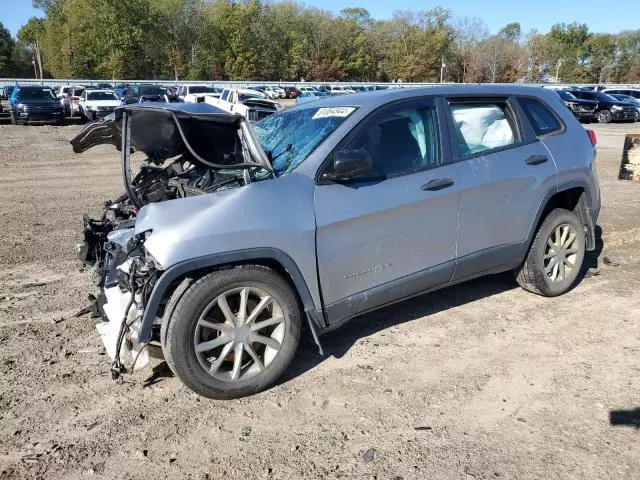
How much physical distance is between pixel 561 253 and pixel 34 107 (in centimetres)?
2467

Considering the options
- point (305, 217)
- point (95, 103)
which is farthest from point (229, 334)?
point (95, 103)

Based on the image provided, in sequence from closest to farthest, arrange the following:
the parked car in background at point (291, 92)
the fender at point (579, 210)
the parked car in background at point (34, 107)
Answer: the fender at point (579, 210) → the parked car in background at point (34, 107) → the parked car in background at point (291, 92)

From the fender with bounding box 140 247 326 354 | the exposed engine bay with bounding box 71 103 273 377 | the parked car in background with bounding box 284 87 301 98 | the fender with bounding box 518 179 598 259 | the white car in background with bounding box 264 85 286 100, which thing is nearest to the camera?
the fender with bounding box 140 247 326 354

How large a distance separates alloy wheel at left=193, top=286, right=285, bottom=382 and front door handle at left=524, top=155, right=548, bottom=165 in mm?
2461

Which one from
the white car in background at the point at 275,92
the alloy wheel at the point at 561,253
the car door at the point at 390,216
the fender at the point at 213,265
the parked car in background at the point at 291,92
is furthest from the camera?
the parked car in background at the point at 291,92

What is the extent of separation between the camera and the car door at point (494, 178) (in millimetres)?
4016

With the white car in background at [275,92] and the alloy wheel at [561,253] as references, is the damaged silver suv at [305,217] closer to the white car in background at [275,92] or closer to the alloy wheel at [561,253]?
the alloy wheel at [561,253]

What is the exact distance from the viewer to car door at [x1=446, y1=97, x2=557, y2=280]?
4016mm

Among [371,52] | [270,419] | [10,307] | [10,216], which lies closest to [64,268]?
[10,307]

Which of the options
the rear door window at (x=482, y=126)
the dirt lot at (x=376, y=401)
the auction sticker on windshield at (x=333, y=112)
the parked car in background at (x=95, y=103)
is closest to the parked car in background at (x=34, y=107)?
the parked car in background at (x=95, y=103)

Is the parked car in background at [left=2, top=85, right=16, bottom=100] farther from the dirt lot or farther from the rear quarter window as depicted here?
the rear quarter window

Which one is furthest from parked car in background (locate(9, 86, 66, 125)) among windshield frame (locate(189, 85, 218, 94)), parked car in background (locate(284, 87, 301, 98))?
parked car in background (locate(284, 87, 301, 98))

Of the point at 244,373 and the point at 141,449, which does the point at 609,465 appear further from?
the point at 141,449

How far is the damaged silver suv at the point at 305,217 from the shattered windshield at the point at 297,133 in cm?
2
